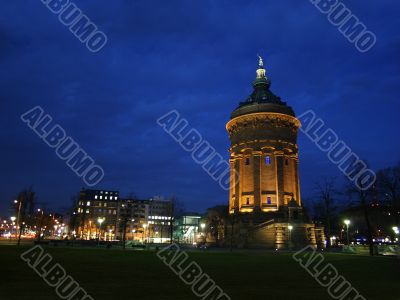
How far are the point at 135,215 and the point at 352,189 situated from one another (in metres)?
142

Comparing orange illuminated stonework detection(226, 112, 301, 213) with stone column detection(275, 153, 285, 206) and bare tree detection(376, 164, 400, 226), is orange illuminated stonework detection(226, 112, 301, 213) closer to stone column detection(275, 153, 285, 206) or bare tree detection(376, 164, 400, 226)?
stone column detection(275, 153, 285, 206)

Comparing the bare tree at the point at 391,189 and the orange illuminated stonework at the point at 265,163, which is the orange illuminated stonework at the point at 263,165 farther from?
the bare tree at the point at 391,189

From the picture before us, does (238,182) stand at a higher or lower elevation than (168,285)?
higher

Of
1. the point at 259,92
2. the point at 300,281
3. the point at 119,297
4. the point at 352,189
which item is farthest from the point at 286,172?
the point at 119,297

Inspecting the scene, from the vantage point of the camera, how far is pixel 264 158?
279 feet

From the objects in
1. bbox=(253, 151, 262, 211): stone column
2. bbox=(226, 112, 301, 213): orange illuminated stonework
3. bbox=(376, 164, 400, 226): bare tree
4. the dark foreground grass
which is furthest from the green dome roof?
the dark foreground grass

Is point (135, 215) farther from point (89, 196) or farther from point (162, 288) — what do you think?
point (162, 288)

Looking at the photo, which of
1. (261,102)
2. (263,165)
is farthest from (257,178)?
(261,102)

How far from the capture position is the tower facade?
8281 centimetres

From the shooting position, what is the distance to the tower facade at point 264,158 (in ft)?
272

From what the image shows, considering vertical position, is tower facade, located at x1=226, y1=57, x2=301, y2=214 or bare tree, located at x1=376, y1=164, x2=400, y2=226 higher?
tower facade, located at x1=226, y1=57, x2=301, y2=214

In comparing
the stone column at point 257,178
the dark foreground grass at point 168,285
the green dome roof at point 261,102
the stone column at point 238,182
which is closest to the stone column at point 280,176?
the stone column at point 257,178

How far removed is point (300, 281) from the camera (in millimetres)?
19391

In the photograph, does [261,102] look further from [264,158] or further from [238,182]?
[238,182]
